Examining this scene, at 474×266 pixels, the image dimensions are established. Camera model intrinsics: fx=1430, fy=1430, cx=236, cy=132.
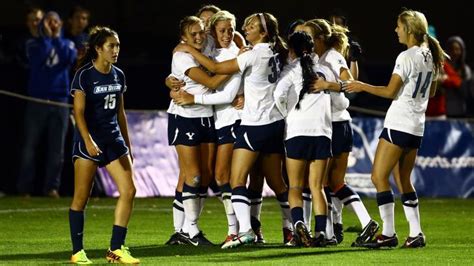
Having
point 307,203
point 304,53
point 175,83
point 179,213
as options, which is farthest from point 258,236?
point 304,53

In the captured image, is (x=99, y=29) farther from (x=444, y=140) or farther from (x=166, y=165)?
(x=444, y=140)

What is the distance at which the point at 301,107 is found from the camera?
42.7ft

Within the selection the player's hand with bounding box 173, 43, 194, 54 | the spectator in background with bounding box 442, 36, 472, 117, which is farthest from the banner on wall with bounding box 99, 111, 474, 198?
the player's hand with bounding box 173, 43, 194, 54

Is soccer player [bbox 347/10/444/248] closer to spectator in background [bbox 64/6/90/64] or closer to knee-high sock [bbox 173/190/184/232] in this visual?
knee-high sock [bbox 173/190/184/232]

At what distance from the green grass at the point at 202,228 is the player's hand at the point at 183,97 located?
136 cm

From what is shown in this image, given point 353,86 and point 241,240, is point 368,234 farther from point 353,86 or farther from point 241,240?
point 353,86

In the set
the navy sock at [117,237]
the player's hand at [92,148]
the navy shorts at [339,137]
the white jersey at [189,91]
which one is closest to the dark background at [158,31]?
the white jersey at [189,91]

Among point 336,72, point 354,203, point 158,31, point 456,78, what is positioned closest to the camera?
point 336,72

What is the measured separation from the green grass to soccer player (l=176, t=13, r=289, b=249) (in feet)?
1.39

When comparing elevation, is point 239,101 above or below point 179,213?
above

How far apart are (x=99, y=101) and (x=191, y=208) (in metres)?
2.04

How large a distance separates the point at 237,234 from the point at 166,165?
6.74m

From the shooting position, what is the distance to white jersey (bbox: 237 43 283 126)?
42.7 feet

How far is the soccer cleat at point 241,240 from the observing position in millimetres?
12977
